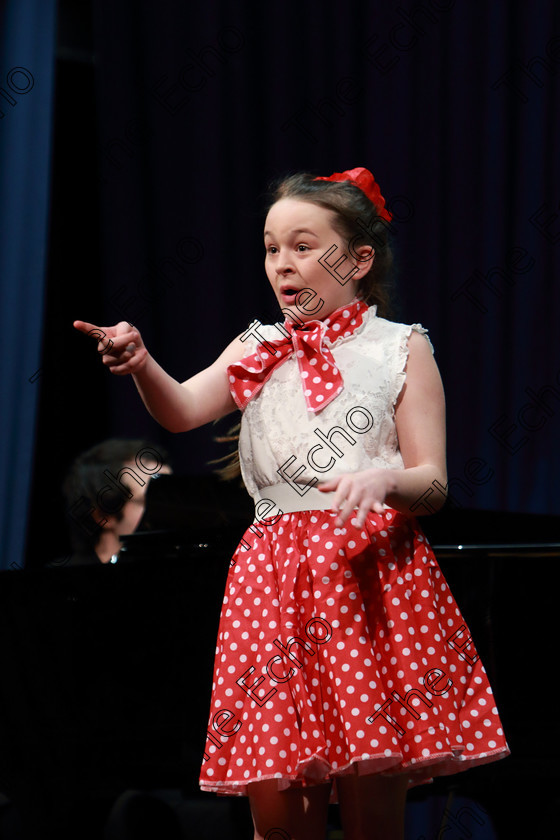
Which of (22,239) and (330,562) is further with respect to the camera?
(22,239)

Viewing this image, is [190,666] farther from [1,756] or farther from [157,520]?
[157,520]

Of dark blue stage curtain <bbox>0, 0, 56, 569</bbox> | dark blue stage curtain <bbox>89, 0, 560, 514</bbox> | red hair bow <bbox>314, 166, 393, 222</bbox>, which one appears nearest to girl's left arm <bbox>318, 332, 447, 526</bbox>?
red hair bow <bbox>314, 166, 393, 222</bbox>

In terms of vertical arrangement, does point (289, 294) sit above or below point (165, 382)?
above

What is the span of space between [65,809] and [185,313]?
1.80m

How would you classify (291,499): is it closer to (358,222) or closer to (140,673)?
(358,222)

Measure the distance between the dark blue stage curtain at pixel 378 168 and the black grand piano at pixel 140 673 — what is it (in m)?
1.28

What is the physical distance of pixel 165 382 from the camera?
1.34 meters

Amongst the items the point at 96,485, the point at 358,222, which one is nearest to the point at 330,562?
the point at 358,222

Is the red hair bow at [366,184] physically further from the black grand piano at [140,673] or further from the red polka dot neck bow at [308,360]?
the black grand piano at [140,673]

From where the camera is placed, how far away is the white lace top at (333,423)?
1.38 meters

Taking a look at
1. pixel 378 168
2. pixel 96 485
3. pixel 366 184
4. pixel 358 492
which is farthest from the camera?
pixel 378 168

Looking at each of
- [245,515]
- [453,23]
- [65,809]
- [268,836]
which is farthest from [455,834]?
[453,23]

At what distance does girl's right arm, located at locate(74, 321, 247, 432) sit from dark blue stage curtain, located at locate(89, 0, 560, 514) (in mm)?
1800

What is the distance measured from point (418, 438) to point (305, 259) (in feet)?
1.02
